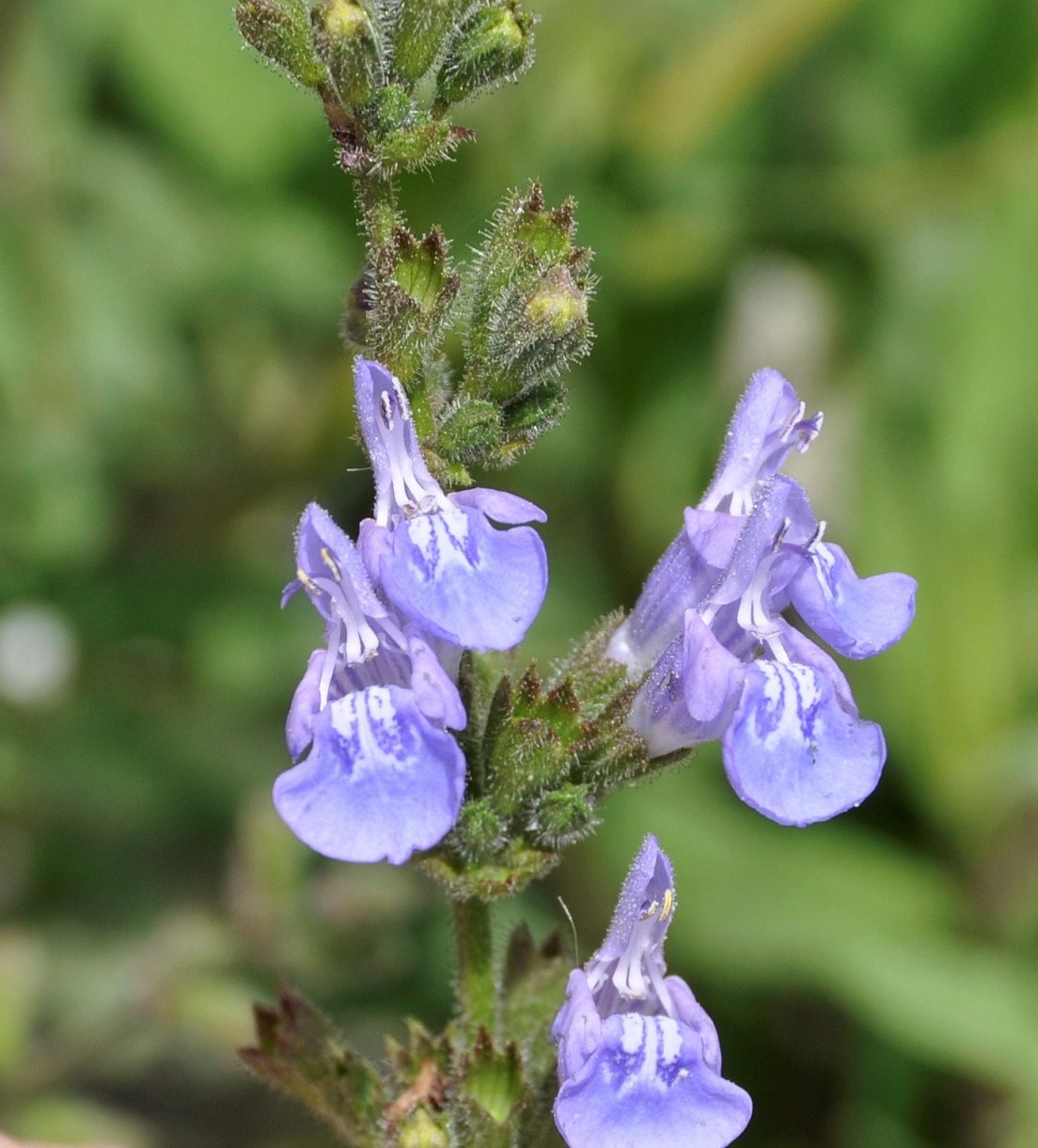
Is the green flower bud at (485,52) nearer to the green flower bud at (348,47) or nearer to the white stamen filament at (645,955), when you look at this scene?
the green flower bud at (348,47)

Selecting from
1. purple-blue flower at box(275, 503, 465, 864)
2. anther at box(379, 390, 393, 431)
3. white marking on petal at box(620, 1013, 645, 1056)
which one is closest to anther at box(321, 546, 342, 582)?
purple-blue flower at box(275, 503, 465, 864)

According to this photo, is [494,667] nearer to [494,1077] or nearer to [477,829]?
[477,829]

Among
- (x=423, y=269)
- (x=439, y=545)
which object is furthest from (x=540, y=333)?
(x=439, y=545)

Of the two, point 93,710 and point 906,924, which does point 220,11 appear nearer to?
point 93,710

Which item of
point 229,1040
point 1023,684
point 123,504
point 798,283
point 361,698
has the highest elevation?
point 798,283

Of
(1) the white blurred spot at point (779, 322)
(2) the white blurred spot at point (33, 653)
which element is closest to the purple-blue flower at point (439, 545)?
(2) the white blurred spot at point (33, 653)

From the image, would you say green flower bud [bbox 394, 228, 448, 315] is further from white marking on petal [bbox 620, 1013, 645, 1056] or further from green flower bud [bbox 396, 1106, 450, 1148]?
green flower bud [bbox 396, 1106, 450, 1148]

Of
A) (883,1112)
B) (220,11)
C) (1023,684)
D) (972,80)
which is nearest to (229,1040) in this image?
(883,1112)
